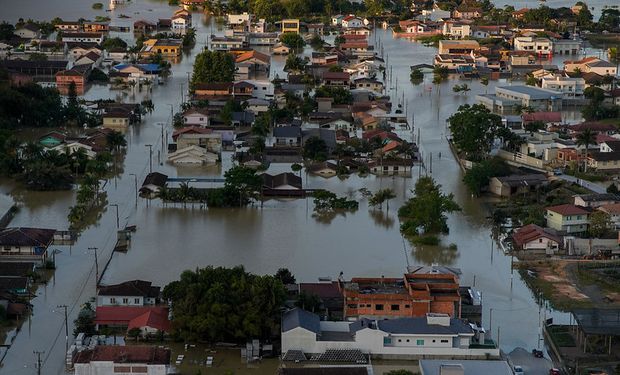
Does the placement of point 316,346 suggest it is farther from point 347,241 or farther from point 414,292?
point 347,241

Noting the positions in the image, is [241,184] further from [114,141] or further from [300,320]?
[300,320]

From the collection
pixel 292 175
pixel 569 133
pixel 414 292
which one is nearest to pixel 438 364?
pixel 414 292

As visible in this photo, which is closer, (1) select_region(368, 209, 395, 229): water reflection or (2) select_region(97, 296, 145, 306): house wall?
(2) select_region(97, 296, 145, 306): house wall

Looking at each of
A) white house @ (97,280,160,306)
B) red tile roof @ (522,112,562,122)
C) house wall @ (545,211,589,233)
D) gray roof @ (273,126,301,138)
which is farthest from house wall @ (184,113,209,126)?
white house @ (97,280,160,306)

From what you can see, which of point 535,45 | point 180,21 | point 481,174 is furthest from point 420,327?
point 180,21

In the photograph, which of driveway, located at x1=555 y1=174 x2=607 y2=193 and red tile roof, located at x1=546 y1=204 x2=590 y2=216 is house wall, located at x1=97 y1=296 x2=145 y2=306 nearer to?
red tile roof, located at x1=546 y1=204 x2=590 y2=216

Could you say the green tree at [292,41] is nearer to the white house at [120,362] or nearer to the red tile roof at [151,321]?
the red tile roof at [151,321]
